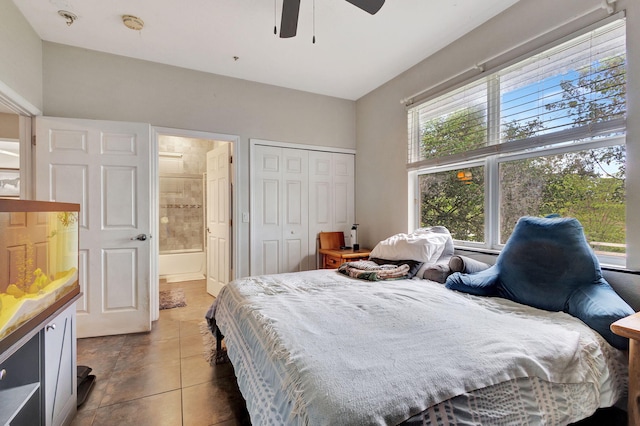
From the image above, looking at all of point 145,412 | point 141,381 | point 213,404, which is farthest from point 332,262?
point 145,412

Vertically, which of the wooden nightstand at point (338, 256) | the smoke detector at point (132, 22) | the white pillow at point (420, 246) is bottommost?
the wooden nightstand at point (338, 256)

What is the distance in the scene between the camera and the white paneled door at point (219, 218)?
369 centimetres

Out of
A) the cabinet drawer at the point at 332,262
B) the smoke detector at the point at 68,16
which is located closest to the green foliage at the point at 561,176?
the cabinet drawer at the point at 332,262

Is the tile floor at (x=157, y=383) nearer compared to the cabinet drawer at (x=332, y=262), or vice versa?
the tile floor at (x=157, y=383)

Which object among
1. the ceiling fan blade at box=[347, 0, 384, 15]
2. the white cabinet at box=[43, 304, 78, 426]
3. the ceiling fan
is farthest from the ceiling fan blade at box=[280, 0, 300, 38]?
the white cabinet at box=[43, 304, 78, 426]

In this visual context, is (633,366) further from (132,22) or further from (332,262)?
(132,22)

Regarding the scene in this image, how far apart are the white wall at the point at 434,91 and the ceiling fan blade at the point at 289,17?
5.18ft

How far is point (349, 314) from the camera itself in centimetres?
148

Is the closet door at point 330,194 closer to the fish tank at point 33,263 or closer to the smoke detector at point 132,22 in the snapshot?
the smoke detector at point 132,22

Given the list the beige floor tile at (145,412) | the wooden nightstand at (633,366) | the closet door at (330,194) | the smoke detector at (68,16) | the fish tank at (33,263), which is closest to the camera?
the fish tank at (33,263)

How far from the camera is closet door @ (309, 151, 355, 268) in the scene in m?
3.98

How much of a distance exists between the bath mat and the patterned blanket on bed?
8.02 ft

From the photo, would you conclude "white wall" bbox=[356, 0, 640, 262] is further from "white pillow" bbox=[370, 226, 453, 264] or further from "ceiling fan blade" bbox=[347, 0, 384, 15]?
"ceiling fan blade" bbox=[347, 0, 384, 15]

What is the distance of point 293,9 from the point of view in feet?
6.02
